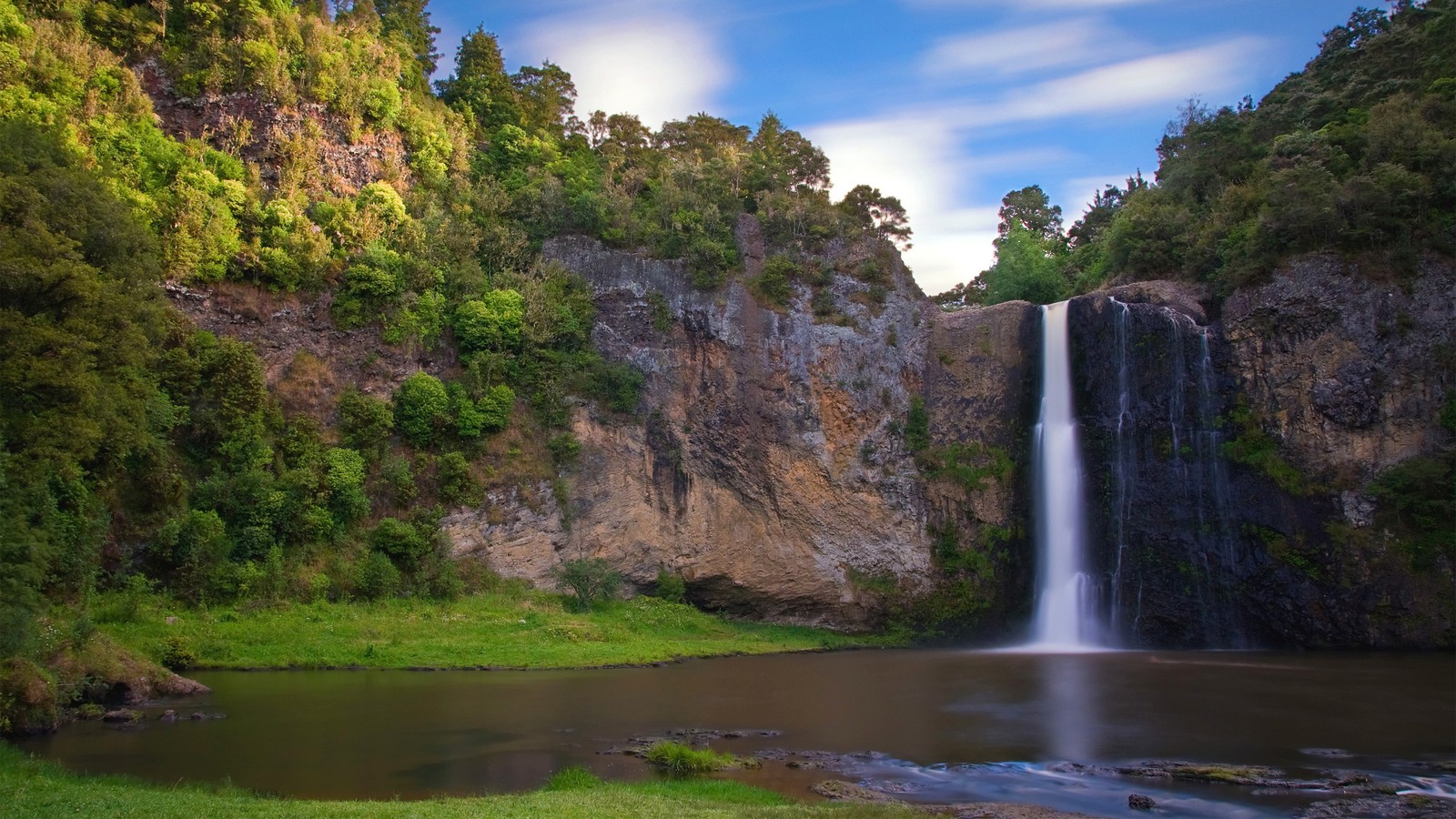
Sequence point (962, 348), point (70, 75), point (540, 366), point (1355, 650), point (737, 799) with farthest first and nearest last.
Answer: point (962, 348), point (540, 366), point (70, 75), point (1355, 650), point (737, 799)

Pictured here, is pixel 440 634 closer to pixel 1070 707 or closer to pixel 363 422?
pixel 363 422

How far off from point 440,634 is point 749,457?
14094mm

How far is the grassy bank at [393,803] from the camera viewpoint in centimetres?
1001

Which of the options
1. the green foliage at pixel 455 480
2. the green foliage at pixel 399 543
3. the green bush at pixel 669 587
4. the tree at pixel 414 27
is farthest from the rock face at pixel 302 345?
the tree at pixel 414 27

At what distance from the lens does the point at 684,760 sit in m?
14.5

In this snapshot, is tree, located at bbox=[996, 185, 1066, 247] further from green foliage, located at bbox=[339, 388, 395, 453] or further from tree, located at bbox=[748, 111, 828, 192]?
green foliage, located at bbox=[339, 388, 395, 453]

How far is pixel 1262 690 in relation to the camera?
22938mm

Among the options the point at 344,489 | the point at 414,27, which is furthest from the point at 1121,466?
the point at 414,27

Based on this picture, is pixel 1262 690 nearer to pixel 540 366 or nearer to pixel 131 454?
pixel 540 366

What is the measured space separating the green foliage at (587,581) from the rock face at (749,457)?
3.10ft

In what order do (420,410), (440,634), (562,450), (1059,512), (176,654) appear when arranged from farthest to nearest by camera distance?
1. (1059,512)
2. (562,450)
3. (420,410)
4. (440,634)
5. (176,654)

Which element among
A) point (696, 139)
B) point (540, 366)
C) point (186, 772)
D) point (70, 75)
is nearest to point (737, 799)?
point (186, 772)

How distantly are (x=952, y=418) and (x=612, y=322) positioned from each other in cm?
1470

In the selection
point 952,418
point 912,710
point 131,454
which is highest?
point 952,418
